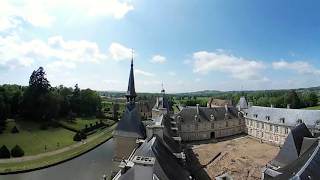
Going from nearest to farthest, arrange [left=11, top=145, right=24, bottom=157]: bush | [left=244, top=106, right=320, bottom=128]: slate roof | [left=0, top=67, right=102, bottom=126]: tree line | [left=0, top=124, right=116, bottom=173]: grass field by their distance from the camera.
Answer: [left=0, top=124, right=116, bottom=173]: grass field
[left=11, top=145, right=24, bottom=157]: bush
[left=244, top=106, right=320, bottom=128]: slate roof
[left=0, top=67, right=102, bottom=126]: tree line

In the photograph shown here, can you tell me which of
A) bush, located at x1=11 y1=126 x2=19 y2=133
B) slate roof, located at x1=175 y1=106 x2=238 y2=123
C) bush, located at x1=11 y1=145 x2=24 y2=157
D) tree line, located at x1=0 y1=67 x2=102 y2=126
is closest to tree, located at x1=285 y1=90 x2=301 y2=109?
slate roof, located at x1=175 y1=106 x2=238 y2=123

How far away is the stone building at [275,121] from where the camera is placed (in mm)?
36812

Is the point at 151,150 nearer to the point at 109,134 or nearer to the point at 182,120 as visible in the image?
the point at 182,120

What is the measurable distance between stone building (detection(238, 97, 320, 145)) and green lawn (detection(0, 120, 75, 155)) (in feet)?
90.8

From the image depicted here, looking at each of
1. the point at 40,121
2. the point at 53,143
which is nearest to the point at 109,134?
the point at 53,143

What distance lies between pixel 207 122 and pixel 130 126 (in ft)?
72.0

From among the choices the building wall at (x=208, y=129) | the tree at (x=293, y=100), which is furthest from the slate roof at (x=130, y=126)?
the tree at (x=293, y=100)

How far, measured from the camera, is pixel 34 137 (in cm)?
4319

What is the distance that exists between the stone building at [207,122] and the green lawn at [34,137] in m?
17.1

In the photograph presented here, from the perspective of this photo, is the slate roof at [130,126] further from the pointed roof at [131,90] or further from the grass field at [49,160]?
the grass field at [49,160]

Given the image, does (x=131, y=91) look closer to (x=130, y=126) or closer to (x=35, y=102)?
(x=130, y=126)

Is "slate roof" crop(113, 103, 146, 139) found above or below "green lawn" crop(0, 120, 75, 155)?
above

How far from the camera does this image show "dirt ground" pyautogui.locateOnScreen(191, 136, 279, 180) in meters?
26.4

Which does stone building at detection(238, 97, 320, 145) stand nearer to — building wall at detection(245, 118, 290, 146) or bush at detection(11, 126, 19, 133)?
building wall at detection(245, 118, 290, 146)
